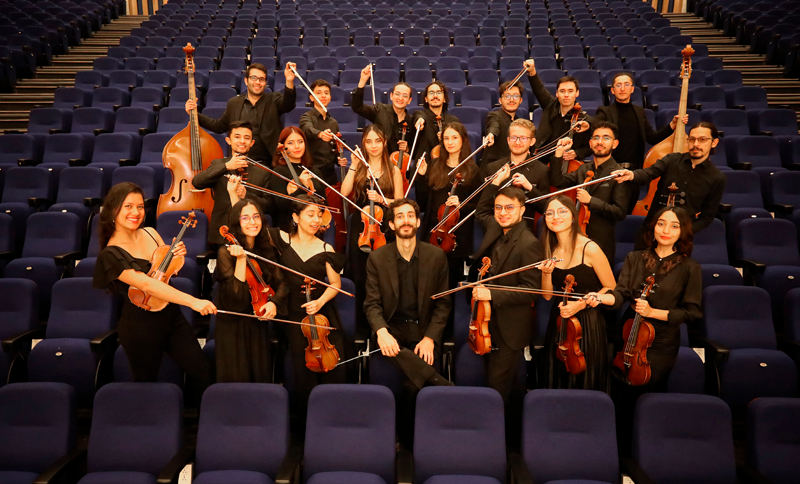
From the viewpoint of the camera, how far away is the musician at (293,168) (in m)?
2.70

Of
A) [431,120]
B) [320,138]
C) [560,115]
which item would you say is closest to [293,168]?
[320,138]

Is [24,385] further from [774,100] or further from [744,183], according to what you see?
[774,100]

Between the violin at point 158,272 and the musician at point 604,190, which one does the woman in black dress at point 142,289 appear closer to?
the violin at point 158,272

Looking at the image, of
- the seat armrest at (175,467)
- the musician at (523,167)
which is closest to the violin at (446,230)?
the musician at (523,167)

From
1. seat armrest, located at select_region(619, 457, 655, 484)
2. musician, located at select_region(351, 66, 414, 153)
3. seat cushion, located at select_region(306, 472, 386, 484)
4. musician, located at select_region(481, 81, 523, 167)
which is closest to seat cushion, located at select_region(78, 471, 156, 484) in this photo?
seat cushion, located at select_region(306, 472, 386, 484)

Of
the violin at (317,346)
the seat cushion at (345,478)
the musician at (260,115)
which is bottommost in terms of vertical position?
the seat cushion at (345,478)

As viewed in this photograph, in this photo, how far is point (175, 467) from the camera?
186 centimetres

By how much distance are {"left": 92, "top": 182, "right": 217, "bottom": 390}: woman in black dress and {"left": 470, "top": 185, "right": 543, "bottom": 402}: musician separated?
101 cm

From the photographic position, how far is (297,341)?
7.29ft

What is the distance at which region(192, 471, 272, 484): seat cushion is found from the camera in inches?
72.9

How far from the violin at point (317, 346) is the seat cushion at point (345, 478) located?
41cm

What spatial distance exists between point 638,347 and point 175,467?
1612mm

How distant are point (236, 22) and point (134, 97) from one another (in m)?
2.37

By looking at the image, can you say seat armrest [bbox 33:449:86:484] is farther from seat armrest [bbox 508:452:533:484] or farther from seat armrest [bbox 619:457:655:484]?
seat armrest [bbox 619:457:655:484]
